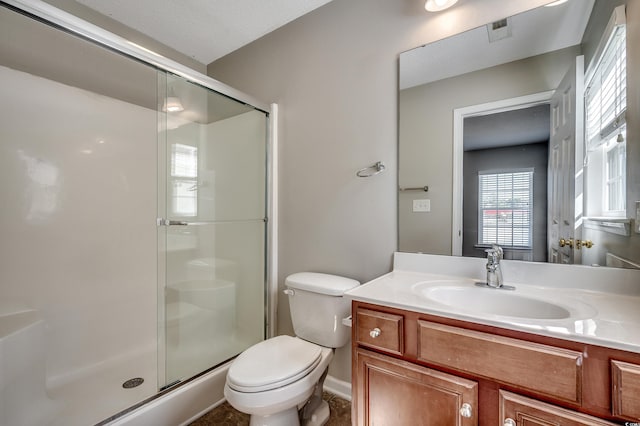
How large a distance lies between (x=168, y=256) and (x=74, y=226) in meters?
0.68

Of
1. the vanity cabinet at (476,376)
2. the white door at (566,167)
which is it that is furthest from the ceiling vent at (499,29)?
the vanity cabinet at (476,376)

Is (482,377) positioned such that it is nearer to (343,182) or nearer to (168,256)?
(343,182)

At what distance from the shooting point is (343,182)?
1757 millimetres

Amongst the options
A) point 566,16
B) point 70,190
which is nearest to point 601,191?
point 566,16

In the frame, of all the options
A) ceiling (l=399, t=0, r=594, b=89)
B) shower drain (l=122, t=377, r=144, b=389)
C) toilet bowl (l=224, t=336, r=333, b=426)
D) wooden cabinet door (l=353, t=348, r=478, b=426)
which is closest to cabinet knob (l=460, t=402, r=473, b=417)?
wooden cabinet door (l=353, t=348, r=478, b=426)

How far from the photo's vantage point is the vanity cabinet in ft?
2.34

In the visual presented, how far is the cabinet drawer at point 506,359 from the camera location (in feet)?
2.45

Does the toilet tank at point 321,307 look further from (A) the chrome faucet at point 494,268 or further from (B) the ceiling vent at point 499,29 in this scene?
(B) the ceiling vent at point 499,29

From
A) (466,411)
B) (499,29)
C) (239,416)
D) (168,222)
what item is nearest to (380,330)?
(466,411)

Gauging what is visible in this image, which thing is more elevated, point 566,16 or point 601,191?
point 566,16

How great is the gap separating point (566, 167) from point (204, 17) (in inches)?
86.6

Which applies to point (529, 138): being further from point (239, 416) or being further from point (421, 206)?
point (239, 416)

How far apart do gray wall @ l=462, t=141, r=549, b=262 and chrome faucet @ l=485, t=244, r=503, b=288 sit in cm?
13

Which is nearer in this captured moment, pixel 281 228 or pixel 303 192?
pixel 303 192
